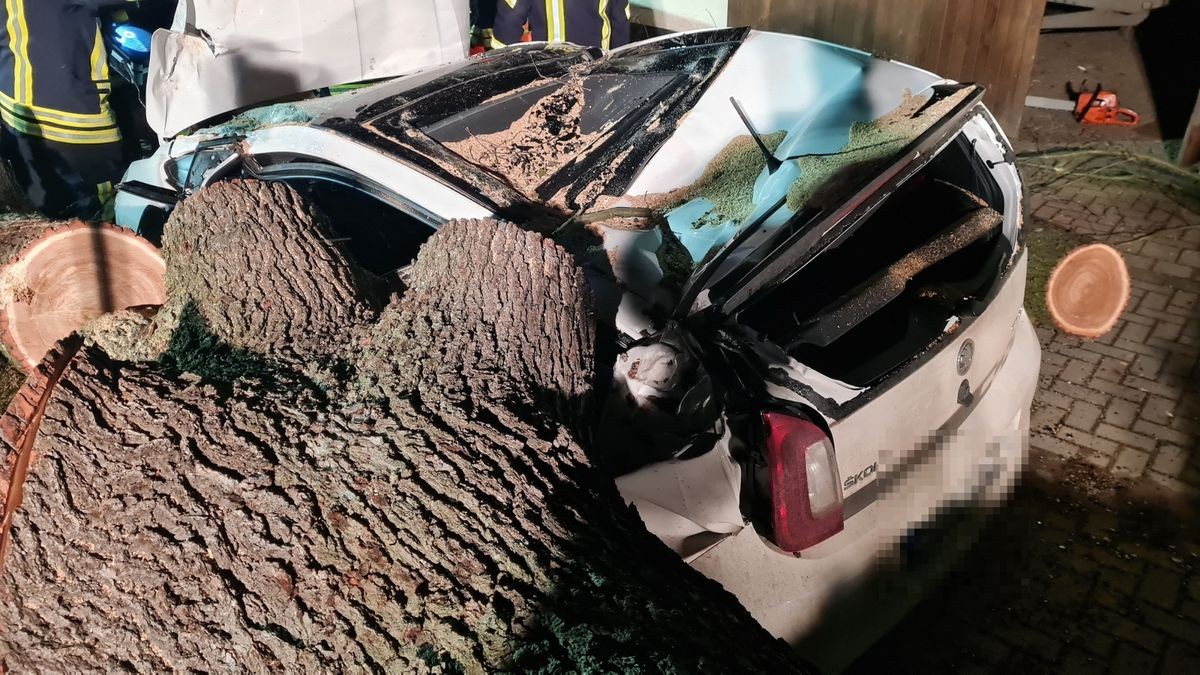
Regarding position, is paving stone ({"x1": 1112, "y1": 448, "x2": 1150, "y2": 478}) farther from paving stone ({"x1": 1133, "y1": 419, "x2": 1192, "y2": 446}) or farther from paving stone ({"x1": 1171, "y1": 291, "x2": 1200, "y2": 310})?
paving stone ({"x1": 1171, "y1": 291, "x2": 1200, "y2": 310})

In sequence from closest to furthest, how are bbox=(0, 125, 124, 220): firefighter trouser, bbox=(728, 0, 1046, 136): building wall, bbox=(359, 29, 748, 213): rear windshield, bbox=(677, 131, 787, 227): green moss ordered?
bbox=(677, 131, 787, 227): green moss → bbox=(359, 29, 748, 213): rear windshield → bbox=(0, 125, 124, 220): firefighter trouser → bbox=(728, 0, 1046, 136): building wall

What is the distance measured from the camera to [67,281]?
2738 mm

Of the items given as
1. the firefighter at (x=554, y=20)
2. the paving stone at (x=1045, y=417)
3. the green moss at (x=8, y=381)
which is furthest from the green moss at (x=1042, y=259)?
A: the green moss at (x=8, y=381)

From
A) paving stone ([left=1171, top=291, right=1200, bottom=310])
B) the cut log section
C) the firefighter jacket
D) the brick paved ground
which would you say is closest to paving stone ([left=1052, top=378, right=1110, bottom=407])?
the brick paved ground

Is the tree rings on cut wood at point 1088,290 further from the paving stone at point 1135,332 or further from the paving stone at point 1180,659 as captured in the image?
the paving stone at point 1180,659

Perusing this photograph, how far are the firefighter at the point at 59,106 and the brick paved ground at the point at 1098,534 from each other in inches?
174

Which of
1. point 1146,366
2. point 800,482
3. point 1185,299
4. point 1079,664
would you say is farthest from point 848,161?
point 1185,299

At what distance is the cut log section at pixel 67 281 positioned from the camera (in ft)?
8.78

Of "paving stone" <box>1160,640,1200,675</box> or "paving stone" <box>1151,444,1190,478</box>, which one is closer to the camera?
"paving stone" <box>1160,640,1200,675</box>

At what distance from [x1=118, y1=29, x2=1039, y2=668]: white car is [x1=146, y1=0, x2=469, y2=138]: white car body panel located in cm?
41

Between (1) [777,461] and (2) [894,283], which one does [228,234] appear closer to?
(1) [777,461]

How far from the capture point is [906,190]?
2754mm

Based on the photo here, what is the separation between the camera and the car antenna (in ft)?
8.84

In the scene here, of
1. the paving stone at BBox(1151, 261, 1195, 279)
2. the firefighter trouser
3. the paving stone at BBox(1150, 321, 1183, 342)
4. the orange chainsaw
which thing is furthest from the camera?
the orange chainsaw
